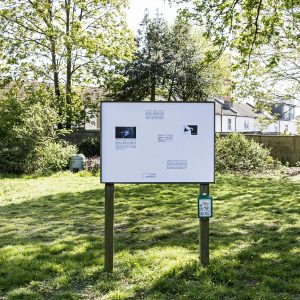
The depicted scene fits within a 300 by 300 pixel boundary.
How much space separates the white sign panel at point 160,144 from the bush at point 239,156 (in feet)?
49.1

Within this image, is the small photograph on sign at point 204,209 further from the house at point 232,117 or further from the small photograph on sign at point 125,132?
the house at point 232,117

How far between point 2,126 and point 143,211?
13.2 meters

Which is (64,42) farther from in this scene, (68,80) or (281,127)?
(281,127)

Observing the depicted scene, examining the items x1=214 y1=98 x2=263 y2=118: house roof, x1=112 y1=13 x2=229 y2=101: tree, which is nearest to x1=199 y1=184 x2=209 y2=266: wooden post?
x1=112 y1=13 x2=229 y2=101: tree

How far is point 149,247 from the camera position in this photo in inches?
277

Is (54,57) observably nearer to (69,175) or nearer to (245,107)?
(69,175)

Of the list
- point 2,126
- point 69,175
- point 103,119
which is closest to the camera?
point 103,119

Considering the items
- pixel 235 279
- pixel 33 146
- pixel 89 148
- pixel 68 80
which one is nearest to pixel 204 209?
pixel 235 279

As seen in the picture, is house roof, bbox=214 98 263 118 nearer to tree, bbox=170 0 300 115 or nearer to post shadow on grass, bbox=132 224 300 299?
tree, bbox=170 0 300 115

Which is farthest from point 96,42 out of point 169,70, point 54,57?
point 169,70

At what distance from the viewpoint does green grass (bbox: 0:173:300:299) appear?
16.7 ft

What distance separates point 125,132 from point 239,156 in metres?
16.3

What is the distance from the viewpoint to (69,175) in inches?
715

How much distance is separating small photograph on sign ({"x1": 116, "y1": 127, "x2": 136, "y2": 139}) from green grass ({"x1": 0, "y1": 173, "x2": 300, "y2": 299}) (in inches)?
68.0
